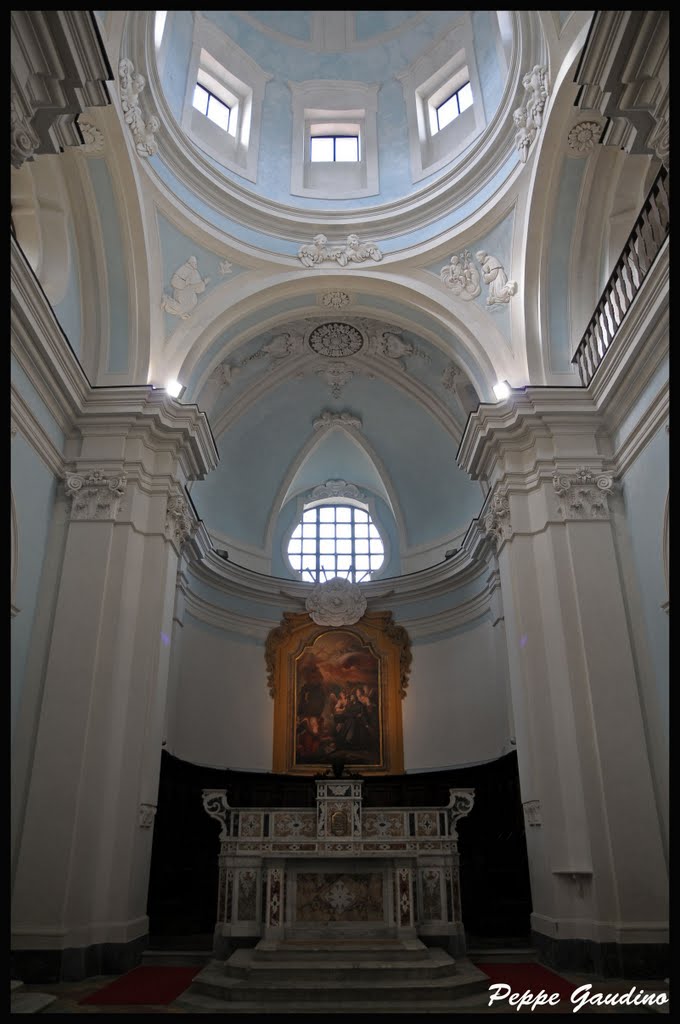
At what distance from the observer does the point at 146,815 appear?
8.99 metres

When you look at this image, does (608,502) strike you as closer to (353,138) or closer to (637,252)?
(637,252)

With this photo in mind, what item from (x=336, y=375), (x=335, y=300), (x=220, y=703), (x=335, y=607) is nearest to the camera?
(x=335, y=300)

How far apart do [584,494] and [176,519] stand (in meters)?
5.83

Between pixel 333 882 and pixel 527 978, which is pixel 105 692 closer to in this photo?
pixel 333 882

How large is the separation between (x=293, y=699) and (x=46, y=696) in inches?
308

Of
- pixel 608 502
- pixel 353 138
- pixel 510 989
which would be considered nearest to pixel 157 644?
pixel 510 989

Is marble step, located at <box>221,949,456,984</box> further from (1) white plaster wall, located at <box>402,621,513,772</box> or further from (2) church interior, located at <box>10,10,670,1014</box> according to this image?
(1) white plaster wall, located at <box>402,621,513,772</box>

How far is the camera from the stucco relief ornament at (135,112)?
986 cm

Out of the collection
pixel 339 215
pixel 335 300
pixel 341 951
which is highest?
pixel 339 215

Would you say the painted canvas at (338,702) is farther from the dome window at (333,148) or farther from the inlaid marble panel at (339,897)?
the dome window at (333,148)

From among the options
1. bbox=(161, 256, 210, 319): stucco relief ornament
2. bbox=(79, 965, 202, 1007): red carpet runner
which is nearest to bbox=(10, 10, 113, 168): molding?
bbox=(161, 256, 210, 319): stucco relief ornament

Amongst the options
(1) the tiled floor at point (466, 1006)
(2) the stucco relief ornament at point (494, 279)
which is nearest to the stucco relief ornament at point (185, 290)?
(2) the stucco relief ornament at point (494, 279)

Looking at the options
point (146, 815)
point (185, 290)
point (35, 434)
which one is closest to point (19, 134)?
point (35, 434)

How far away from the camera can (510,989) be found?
6684mm
